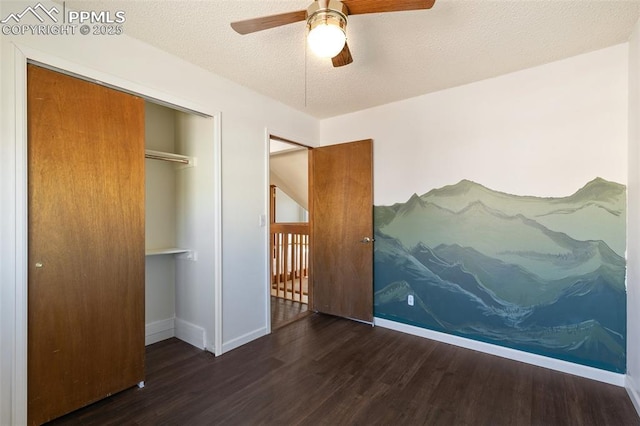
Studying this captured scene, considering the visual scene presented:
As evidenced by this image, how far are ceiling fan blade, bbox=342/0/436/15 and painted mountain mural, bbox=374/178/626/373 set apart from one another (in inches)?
73.6

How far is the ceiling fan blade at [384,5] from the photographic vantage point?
4.43 ft

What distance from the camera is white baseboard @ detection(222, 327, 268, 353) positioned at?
268 centimetres

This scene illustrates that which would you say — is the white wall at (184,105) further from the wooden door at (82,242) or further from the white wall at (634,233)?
the white wall at (634,233)

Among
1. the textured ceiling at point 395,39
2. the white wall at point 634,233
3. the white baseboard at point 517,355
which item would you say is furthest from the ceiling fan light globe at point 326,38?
the white baseboard at point 517,355

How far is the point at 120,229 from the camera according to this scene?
2.03 metres

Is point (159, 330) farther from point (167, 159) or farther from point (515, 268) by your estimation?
point (515, 268)

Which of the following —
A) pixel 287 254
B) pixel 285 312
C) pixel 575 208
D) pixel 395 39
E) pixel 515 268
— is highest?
pixel 395 39

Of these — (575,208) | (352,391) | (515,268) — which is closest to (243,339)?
(352,391)

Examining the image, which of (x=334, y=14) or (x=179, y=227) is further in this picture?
(x=179, y=227)

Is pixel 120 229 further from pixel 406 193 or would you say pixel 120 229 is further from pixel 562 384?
pixel 562 384

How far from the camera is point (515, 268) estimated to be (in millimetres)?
2559

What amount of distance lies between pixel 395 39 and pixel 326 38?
38.8 inches

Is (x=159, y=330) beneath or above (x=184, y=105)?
beneath

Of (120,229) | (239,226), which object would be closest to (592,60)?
(239,226)
